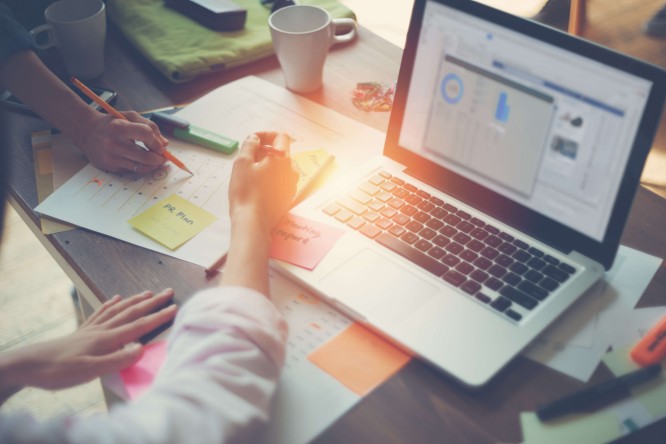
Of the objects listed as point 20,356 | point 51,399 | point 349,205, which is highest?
point 349,205

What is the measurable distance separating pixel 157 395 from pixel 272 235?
29cm

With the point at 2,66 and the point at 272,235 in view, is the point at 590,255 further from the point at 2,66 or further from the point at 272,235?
the point at 2,66

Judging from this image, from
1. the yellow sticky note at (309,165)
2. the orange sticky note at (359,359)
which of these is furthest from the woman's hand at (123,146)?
the orange sticky note at (359,359)

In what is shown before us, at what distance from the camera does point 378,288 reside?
75cm

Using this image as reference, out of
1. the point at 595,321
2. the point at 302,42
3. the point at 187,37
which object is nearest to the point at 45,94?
the point at 187,37

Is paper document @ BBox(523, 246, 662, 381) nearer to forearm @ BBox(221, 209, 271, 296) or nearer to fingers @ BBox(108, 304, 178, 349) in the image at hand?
forearm @ BBox(221, 209, 271, 296)

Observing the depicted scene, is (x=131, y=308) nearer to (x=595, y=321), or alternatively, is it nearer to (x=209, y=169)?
(x=209, y=169)

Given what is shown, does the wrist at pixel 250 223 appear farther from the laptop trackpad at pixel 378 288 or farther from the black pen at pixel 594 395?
the black pen at pixel 594 395

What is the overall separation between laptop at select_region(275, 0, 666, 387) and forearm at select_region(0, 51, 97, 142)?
41 centimetres

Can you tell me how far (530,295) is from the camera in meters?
0.72

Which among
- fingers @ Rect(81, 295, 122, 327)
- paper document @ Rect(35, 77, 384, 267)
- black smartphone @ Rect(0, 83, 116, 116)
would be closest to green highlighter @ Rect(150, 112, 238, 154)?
paper document @ Rect(35, 77, 384, 267)

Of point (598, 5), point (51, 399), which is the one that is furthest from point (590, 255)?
point (598, 5)

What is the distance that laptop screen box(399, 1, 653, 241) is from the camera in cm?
69

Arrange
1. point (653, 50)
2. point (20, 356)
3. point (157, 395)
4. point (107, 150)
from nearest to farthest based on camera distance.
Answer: point (157, 395), point (20, 356), point (107, 150), point (653, 50)
